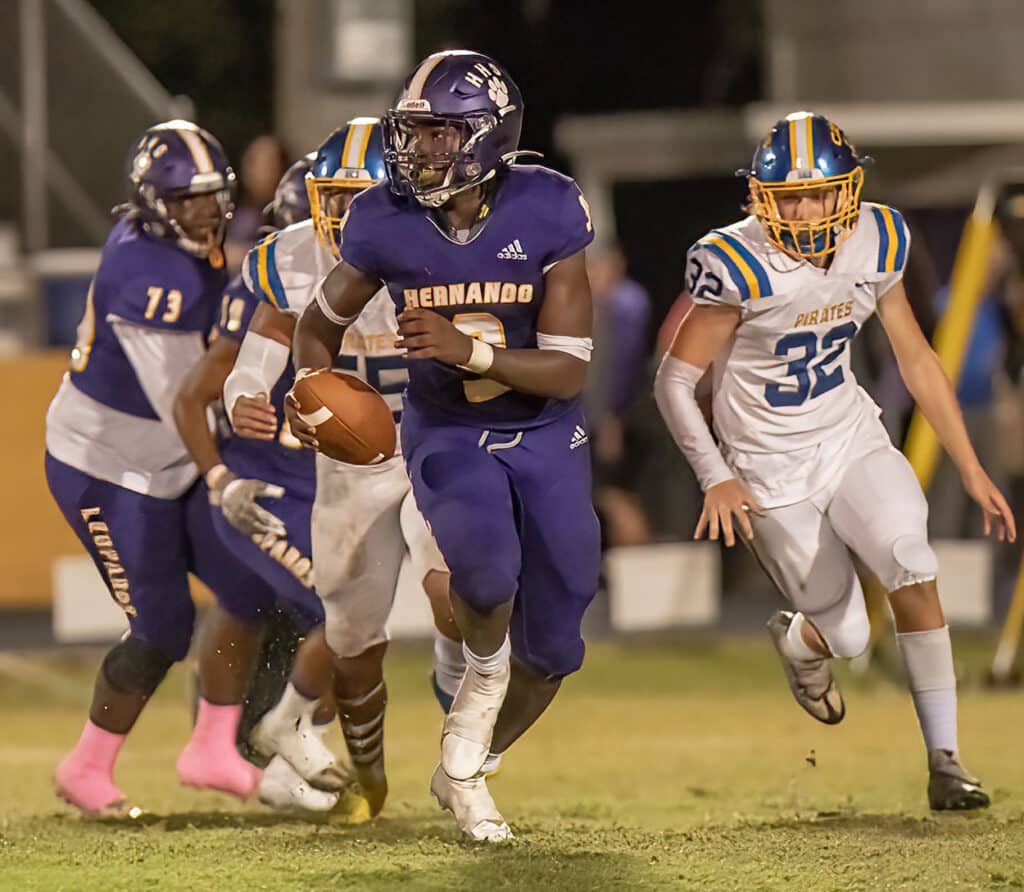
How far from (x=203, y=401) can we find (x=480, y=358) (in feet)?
4.69

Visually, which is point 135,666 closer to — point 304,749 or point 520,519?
point 304,749

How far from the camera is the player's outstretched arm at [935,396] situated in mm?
6488

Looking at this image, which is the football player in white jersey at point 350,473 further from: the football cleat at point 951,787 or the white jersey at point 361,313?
the football cleat at point 951,787

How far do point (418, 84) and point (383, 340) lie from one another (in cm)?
93

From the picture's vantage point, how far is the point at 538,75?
72.5 feet

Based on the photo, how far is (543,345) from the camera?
5789 mm

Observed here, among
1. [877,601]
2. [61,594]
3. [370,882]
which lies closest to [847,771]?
[877,601]

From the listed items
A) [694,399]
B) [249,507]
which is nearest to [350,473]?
[249,507]

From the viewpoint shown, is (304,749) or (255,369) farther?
(304,749)

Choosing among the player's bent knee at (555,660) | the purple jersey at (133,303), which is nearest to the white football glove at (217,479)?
the purple jersey at (133,303)

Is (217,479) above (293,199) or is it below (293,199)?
below

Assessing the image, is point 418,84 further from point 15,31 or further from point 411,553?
point 15,31

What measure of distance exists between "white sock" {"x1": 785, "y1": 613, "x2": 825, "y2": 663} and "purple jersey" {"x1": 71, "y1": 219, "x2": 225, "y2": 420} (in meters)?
2.10

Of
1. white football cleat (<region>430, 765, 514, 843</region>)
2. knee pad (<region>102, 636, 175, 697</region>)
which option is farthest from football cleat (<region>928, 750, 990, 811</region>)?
knee pad (<region>102, 636, 175, 697</region>)
